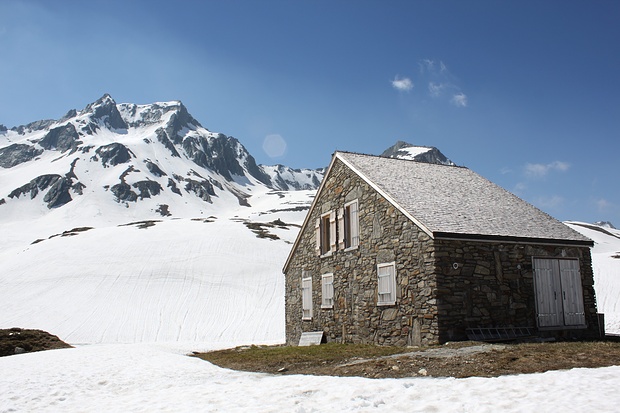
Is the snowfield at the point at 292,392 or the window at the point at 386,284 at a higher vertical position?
the window at the point at 386,284

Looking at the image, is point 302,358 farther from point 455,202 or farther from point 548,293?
point 548,293

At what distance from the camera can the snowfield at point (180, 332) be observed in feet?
26.3

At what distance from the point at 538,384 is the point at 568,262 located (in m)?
11.4

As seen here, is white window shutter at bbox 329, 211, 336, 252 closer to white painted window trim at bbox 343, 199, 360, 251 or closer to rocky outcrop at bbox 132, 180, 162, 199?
white painted window trim at bbox 343, 199, 360, 251

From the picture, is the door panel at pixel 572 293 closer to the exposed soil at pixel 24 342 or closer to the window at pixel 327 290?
the window at pixel 327 290

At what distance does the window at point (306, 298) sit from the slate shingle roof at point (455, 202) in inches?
238

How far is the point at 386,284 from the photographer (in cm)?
1794

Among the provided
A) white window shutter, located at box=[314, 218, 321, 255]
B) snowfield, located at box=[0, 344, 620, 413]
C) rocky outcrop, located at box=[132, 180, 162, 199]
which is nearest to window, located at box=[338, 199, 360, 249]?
white window shutter, located at box=[314, 218, 321, 255]

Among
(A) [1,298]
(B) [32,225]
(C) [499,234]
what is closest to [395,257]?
(C) [499,234]

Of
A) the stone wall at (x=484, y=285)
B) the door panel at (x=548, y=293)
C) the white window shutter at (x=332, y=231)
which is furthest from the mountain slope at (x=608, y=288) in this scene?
the white window shutter at (x=332, y=231)

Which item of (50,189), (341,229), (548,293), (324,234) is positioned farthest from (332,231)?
(50,189)

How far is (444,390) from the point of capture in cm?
811

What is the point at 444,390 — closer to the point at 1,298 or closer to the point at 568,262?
the point at 568,262

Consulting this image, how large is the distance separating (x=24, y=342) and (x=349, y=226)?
1652 cm
